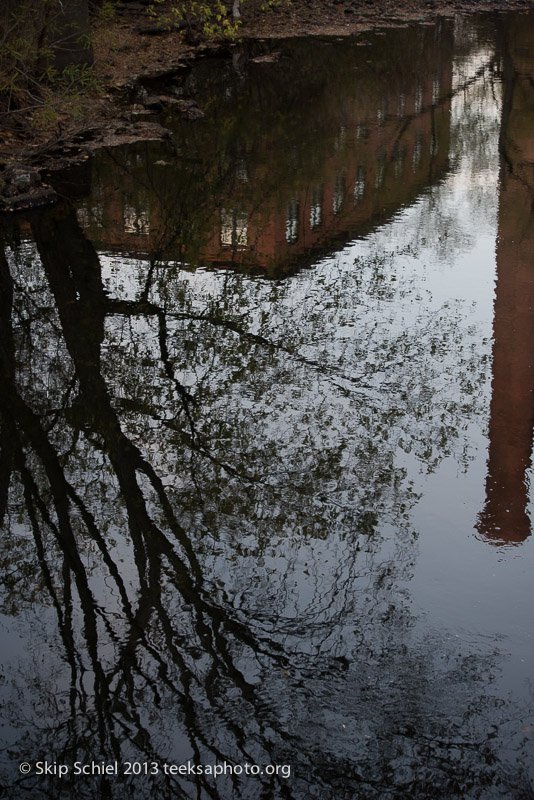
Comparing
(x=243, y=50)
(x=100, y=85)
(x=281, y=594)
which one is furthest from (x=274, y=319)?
(x=243, y=50)

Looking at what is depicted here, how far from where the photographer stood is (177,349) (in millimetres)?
9461

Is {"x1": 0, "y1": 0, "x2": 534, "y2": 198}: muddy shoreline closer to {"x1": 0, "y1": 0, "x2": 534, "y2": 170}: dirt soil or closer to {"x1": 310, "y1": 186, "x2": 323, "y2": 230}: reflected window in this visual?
{"x1": 0, "y1": 0, "x2": 534, "y2": 170}: dirt soil

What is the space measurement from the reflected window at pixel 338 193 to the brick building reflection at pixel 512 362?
261cm

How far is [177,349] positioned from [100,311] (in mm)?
1376

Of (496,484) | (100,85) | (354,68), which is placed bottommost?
(496,484)

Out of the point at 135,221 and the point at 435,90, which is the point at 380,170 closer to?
the point at 135,221

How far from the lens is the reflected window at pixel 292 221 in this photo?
1211cm

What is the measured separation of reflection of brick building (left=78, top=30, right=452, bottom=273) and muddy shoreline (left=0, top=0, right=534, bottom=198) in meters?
1.77

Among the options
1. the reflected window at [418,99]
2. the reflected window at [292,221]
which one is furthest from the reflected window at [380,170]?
the reflected window at [418,99]

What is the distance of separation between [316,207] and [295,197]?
1.68 ft

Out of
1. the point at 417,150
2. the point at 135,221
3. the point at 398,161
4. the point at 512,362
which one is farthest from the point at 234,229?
the point at 417,150

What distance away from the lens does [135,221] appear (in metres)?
13.2

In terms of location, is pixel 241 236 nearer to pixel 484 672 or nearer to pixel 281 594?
pixel 281 594

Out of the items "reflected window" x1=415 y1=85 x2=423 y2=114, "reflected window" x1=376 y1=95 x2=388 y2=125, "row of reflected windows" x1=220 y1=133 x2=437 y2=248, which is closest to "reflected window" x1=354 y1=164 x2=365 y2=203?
"row of reflected windows" x1=220 y1=133 x2=437 y2=248
